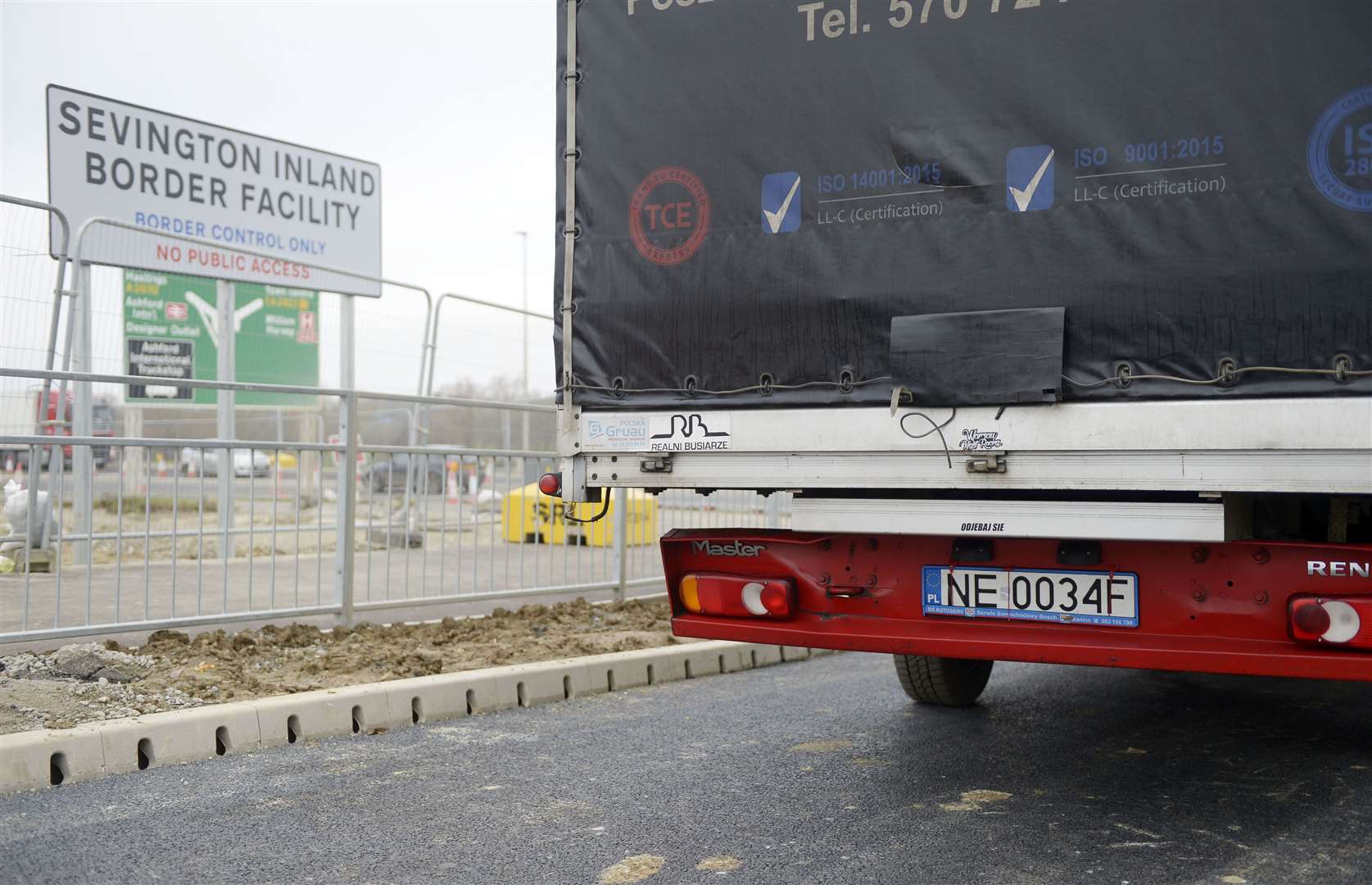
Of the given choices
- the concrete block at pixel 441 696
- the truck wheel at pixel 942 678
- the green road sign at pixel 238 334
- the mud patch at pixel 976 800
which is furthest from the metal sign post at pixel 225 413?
the mud patch at pixel 976 800

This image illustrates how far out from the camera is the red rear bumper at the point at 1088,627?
13.5 feet

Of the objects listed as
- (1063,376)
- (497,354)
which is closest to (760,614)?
(1063,376)

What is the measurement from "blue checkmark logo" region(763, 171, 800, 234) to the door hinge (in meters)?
1.14

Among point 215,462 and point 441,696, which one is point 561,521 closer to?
point 215,462

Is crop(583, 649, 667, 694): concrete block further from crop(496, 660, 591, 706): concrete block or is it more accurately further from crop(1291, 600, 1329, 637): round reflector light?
crop(1291, 600, 1329, 637): round reflector light

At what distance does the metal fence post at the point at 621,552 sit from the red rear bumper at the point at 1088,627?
427 cm

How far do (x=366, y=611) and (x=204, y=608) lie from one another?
1.14 metres

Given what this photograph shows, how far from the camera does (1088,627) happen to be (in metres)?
4.41

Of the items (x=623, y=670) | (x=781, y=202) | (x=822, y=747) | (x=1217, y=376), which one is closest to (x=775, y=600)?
(x=822, y=747)

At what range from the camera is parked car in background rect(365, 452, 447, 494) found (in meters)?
7.84

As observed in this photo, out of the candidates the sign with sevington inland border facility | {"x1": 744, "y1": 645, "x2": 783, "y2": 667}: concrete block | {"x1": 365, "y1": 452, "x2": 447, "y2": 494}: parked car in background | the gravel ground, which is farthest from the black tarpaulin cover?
the sign with sevington inland border facility

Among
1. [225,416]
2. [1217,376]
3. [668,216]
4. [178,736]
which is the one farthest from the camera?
[225,416]

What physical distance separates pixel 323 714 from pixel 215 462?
2.17 m

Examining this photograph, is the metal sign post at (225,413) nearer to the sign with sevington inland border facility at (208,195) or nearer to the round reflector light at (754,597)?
the sign with sevington inland border facility at (208,195)
